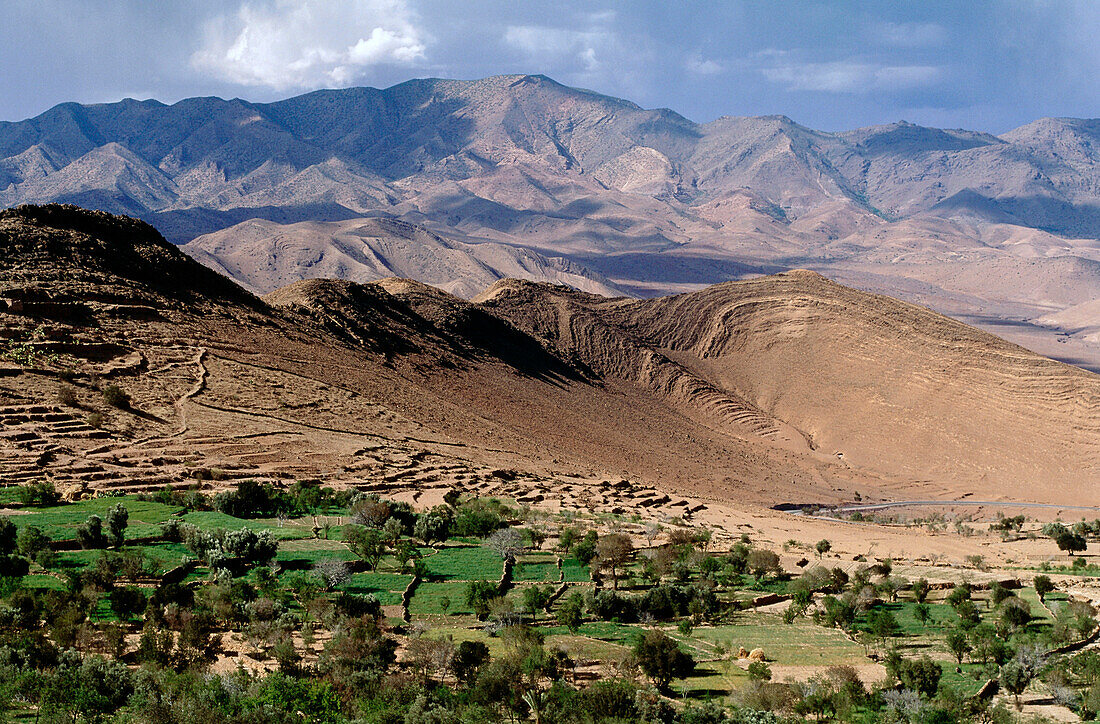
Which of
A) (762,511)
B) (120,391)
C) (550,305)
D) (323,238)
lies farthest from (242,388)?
(323,238)

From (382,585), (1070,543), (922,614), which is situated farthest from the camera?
(1070,543)

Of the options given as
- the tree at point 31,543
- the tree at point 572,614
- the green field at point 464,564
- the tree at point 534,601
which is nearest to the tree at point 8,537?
the tree at point 31,543

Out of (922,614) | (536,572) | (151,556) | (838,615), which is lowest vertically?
(151,556)

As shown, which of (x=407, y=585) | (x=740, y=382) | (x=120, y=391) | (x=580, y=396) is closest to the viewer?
(x=407, y=585)

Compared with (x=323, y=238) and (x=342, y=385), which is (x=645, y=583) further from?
(x=323, y=238)

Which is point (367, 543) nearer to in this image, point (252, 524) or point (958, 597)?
point (252, 524)

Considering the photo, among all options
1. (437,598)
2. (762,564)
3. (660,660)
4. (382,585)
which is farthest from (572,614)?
(762,564)
